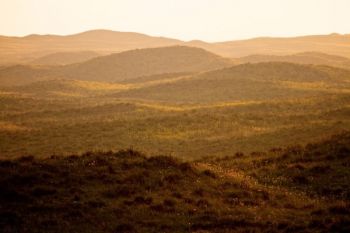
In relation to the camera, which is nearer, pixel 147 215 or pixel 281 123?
pixel 147 215

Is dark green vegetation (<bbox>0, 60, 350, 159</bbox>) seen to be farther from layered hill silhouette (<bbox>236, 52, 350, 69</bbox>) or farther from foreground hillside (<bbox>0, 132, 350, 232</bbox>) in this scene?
layered hill silhouette (<bbox>236, 52, 350, 69</bbox>)

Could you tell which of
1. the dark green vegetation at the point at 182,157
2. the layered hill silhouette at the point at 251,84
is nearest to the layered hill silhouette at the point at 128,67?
the layered hill silhouette at the point at 251,84

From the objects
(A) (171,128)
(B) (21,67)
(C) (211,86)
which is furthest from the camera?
(B) (21,67)

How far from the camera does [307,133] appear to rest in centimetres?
4956

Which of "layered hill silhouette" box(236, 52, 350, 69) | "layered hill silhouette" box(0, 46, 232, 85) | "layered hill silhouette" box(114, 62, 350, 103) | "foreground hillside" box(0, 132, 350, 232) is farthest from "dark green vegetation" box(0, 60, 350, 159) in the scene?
"layered hill silhouette" box(236, 52, 350, 69)

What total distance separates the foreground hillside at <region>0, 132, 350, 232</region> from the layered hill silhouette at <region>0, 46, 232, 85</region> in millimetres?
117460

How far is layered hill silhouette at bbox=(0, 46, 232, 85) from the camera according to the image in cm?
14838

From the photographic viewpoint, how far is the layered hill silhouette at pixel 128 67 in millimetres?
148375

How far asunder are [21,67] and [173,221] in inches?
5705

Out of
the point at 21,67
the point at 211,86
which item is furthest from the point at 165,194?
the point at 21,67

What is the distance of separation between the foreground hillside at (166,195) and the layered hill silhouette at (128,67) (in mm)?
117460

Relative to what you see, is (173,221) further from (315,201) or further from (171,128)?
(171,128)

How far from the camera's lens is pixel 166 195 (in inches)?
903

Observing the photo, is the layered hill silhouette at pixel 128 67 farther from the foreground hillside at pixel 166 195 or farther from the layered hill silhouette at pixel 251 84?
the foreground hillside at pixel 166 195
